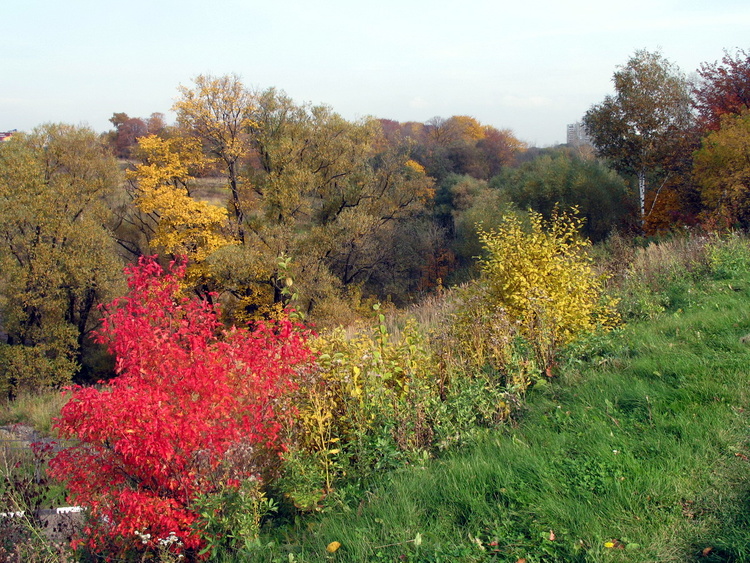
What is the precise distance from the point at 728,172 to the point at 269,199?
16.1 meters

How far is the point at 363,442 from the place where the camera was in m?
4.04

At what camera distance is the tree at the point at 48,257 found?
18391 millimetres

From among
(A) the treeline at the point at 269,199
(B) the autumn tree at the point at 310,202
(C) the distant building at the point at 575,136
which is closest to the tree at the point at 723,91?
(A) the treeline at the point at 269,199

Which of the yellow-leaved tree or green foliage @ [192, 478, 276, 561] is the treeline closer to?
the yellow-leaved tree

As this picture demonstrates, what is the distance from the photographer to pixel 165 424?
11.1 feet

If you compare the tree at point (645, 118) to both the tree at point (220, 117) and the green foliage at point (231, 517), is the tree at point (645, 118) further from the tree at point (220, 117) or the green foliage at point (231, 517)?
the green foliage at point (231, 517)

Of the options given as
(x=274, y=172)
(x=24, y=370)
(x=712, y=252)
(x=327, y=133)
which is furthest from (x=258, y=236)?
(x=712, y=252)

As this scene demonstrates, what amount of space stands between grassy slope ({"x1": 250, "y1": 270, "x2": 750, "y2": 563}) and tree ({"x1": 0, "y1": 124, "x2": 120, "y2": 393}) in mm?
18650

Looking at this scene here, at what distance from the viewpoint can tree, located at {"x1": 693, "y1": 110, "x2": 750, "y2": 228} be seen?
1215 centimetres

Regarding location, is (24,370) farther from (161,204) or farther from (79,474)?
(79,474)

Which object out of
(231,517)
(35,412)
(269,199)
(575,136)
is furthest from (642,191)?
(575,136)

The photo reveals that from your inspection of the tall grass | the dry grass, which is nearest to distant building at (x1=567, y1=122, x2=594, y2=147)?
the dry grass

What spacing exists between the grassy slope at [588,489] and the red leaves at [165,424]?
0.68 meters

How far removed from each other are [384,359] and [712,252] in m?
5.91
